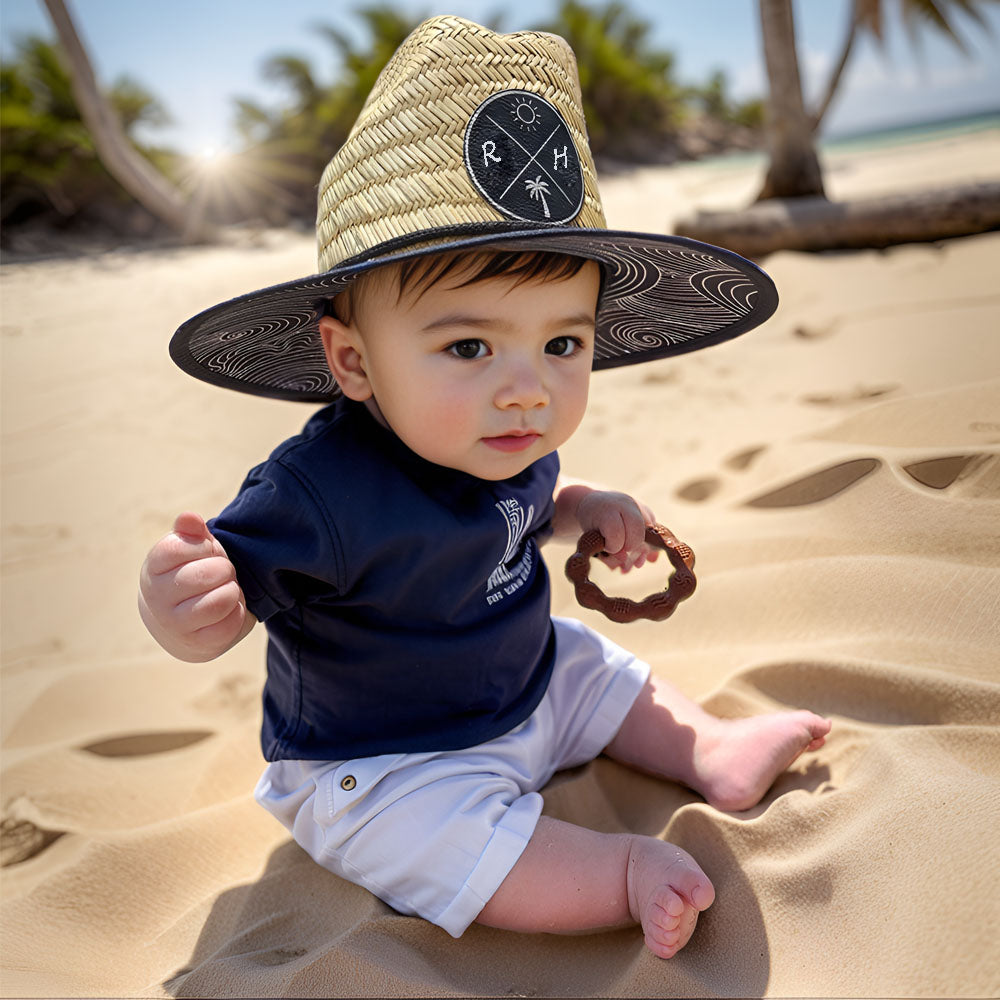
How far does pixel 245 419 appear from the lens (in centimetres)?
336

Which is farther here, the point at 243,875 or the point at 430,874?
the point at 243,875

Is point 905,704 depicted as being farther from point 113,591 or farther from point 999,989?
point 113,591

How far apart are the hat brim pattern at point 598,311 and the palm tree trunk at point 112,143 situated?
8511 mm

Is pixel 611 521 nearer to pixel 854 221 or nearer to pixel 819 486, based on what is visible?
pixel 819 486

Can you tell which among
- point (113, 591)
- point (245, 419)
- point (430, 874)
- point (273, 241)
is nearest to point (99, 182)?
point (273, 241)

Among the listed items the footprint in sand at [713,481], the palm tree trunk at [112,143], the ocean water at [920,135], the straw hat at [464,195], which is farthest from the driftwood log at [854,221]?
the ocean water at [920,135]

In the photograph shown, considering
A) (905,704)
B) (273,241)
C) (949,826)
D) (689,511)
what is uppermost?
(949,826)

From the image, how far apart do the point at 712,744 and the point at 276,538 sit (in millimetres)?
819

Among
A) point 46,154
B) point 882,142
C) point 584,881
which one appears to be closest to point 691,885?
point 584,881

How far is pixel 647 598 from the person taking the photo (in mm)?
1479

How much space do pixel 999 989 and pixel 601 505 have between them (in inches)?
35.8

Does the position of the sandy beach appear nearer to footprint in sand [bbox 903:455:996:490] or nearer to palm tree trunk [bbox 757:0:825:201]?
footprint in sand [bbox 903:455:996:490]

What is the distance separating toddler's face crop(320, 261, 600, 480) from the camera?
3.91 feet

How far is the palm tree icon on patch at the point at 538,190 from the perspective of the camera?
117cm
